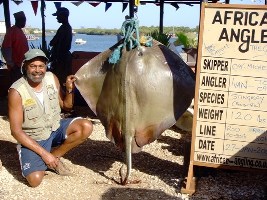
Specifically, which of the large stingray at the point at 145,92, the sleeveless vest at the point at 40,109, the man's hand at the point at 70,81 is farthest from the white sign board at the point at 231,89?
the sleeveless vest at the point at 40,109

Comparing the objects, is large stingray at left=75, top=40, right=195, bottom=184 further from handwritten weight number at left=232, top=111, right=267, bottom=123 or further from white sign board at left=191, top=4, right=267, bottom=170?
handwritten weight number at left=232, top=111, right=267, bottom=123

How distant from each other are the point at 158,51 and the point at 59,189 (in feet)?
5.77

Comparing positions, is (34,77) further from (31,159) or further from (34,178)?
(34,178)

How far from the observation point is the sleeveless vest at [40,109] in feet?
13.0

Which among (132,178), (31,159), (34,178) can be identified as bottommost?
(132,178)

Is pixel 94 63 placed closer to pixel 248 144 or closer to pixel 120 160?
pixel 120 160

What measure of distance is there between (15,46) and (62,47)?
2.97 ft

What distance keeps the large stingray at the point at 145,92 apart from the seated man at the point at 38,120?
60cm

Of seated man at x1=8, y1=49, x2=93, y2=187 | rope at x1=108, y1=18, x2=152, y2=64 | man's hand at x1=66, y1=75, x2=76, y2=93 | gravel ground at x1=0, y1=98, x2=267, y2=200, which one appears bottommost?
gravel ground at x1=0, y1=98, x2=267, y2=200

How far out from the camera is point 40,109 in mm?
4043

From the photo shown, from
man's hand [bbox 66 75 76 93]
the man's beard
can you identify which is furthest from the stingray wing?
the man's beard

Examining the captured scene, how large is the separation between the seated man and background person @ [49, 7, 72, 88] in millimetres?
3243

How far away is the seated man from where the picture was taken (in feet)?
12.8

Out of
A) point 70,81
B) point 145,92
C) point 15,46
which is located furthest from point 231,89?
point 15,46
